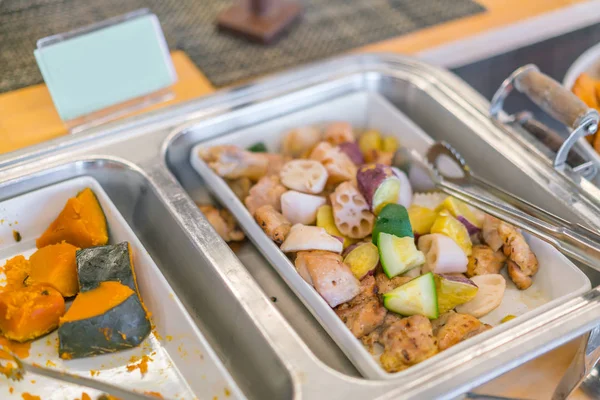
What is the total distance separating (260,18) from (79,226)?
771 millimetres

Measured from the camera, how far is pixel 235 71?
4.63 ft

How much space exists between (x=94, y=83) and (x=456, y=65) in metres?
0.84

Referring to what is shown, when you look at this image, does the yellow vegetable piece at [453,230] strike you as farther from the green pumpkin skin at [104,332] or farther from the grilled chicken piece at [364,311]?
the green pumpkin skin at [104,332]

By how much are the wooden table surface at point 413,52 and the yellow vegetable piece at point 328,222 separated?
0.33 meters

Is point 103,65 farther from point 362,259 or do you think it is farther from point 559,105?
point 559,105

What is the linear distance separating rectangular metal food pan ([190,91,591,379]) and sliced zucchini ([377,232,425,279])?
0.13m

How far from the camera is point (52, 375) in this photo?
0.82 metres

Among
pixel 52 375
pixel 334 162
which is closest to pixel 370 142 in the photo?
pixel 334 162

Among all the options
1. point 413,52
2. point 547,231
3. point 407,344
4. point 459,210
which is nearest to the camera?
point 407,344

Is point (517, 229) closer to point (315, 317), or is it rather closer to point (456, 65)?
point (315, 317)

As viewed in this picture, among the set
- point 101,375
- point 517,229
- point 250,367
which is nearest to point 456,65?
point 517,229

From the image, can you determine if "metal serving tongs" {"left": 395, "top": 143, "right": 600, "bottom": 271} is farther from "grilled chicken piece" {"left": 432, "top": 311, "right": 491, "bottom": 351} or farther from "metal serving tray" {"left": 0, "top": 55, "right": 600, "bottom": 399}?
"grilled chicken piece" {"left": 432, "top": 311, "right": 491, "bottom": 351}

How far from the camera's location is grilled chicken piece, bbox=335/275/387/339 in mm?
879

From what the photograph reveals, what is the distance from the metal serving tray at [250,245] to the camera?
777mm
